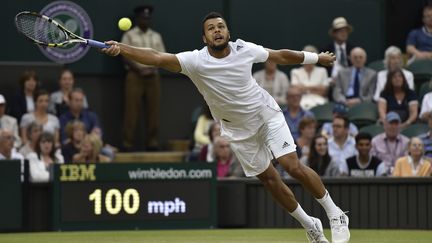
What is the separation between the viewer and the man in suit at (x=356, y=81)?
16172 millimetres

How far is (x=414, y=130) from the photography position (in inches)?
595

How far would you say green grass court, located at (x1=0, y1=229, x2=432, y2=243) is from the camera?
38.2 feet

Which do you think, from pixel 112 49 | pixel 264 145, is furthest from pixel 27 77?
pixel 112 49

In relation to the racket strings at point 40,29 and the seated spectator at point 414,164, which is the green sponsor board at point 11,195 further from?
the seated spectator at point 414,164

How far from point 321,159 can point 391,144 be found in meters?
1.10

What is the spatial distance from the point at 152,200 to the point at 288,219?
1637 mm

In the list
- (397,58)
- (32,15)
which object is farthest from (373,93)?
(32,15)

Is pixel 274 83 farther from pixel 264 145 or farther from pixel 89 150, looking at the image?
pixel 264 145

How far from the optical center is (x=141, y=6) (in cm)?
1645

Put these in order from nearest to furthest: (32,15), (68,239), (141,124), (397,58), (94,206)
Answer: (32,15) < (68,239) < (94,206) < (397,58) < (141,124)

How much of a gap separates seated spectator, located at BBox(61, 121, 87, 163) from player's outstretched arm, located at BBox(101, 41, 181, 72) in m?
5.10

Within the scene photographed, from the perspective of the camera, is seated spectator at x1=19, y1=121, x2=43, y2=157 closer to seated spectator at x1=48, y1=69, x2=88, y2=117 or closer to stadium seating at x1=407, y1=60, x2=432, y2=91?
seated spectator at x1=48, y1=69, x2=88, y2=117

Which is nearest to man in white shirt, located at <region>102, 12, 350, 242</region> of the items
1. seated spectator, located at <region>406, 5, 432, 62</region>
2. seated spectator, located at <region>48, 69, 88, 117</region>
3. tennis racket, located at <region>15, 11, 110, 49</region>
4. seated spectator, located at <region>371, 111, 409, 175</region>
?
tennis racket, located at <region>15, 11, 110, 49</region>

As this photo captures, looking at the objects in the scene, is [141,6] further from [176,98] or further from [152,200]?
[152,200]
